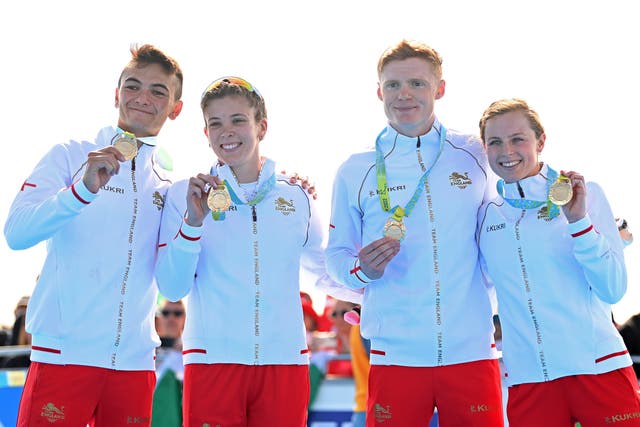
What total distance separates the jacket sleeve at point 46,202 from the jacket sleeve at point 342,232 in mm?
1291

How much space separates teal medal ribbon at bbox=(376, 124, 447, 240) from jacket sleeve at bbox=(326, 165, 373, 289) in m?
0.20

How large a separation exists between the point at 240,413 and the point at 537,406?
4.88 ft

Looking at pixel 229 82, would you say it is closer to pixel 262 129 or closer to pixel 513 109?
pixel 262 129

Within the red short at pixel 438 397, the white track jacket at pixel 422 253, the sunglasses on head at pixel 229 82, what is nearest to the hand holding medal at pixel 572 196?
the white track jacket at pixel 422 253

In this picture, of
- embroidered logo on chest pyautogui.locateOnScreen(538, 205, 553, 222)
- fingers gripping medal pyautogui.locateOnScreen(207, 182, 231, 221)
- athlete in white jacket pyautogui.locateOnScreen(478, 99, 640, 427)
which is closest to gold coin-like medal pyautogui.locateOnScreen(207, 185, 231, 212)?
fingers gripping medal pyautogui.locateOnScreen(207, 182, 231, 221)

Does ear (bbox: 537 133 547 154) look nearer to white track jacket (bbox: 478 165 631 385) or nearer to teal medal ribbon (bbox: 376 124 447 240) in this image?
white track jacket (bbox: 478 165 631 385)

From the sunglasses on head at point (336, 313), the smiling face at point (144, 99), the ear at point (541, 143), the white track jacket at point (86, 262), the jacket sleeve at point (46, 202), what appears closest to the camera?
the jacket sleeve at point (46, 202)

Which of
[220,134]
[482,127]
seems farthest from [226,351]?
[482,127]

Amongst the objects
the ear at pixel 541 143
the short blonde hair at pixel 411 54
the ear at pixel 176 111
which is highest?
the short blonde hair at pixel 411 54

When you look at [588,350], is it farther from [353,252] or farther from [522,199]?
[353,252]

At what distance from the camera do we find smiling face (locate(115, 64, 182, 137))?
520 cm

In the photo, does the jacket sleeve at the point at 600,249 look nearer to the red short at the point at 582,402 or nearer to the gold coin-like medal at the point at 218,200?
the red short at the point at 582,402

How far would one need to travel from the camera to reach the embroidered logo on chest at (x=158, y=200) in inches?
203

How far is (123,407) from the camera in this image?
15.6ft
